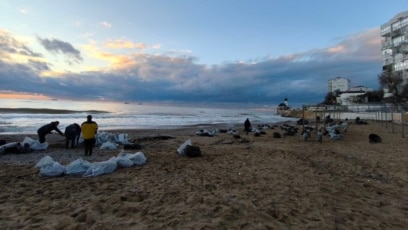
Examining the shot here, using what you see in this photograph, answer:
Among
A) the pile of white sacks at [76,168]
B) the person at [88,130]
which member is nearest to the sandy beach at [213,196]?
the pile of white sacks at [76,168]

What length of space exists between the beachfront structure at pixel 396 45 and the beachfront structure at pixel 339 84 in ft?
188

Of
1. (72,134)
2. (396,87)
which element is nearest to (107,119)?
(72,134)

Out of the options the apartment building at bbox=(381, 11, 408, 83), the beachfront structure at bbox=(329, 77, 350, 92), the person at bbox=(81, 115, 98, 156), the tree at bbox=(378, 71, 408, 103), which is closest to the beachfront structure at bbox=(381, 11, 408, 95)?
the apartment building at bbox=(381, 11, 408, 83)

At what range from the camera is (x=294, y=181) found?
23.9ft

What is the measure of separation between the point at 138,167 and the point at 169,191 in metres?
2.89

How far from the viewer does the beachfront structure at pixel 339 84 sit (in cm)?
12132

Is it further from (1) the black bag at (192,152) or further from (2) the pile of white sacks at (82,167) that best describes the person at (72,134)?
(1) the black bag at (192,152)

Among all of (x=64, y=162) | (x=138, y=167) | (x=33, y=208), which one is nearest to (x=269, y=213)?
(x=33, y=208)

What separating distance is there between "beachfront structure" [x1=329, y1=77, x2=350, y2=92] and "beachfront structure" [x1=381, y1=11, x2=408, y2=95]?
57248 millimetres

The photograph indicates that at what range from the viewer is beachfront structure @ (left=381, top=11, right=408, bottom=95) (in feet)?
186

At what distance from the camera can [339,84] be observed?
123 meters

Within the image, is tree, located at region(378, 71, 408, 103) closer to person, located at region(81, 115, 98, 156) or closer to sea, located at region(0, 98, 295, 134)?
sea, located at region(0, 98, 295, 134)

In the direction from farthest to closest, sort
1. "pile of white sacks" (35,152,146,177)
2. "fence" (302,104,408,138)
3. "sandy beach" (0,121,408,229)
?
"fence" (302,104,408,138) → "pile of white sacks" (35,152,146,177) → "sandy beach" (0,121,408,229)

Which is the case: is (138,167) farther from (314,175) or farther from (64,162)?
(314,175)
